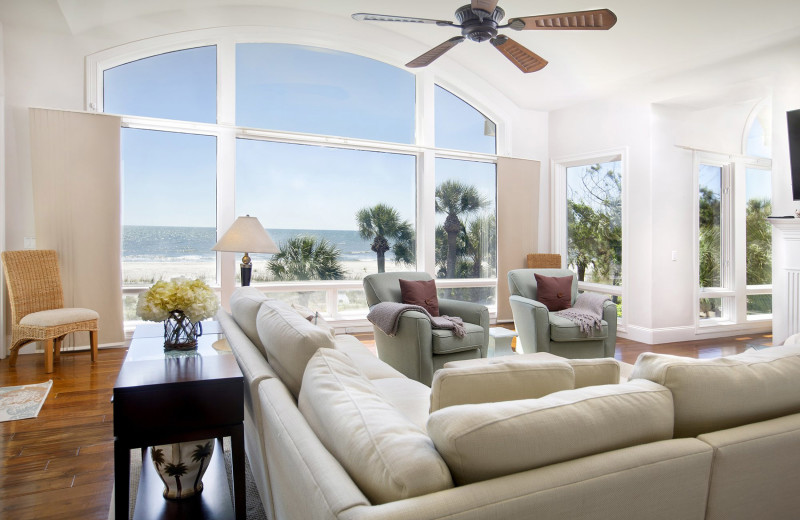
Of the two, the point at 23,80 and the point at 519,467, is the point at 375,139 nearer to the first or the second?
the point at 23,80

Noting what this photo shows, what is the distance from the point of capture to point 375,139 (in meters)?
5.96

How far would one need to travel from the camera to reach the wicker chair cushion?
13.2 feet

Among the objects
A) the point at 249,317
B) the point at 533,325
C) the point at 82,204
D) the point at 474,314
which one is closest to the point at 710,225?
the point at 533,325

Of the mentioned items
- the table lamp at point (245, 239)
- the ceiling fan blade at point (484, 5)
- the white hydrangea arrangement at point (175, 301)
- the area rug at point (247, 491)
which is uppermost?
the ceiling fan blade at point (484, 5)

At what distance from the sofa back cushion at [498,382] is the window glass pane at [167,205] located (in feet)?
15.0

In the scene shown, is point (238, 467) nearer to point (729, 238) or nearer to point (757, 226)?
point (729, 238)

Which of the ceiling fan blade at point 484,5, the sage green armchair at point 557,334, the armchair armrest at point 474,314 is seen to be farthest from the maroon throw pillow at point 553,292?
the ceiling fan blade at point 484,5

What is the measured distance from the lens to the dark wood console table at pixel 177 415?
5.42 ft

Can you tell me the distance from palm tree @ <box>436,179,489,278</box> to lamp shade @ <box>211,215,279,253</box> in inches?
108

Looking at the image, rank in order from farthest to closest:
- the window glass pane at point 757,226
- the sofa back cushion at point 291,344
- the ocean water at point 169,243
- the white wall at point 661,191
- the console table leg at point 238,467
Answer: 1. the window glass pane at point 757,226
2. the white wall at point 661,191
3. the ocean water at point 169,243
4. the console table leg at point 238,467
5. the sofa back cushion at point 291,344

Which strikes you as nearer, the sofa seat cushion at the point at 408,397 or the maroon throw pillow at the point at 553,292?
the sofa seat cushion at the point at 408,397

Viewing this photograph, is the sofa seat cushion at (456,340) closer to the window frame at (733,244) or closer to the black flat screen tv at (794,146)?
the black flat screen tv at (794,146)

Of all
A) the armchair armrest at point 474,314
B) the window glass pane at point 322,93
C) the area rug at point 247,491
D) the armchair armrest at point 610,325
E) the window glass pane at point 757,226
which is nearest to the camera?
the area rug at point 247,491

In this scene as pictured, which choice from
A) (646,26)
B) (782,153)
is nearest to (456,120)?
(646,26)
